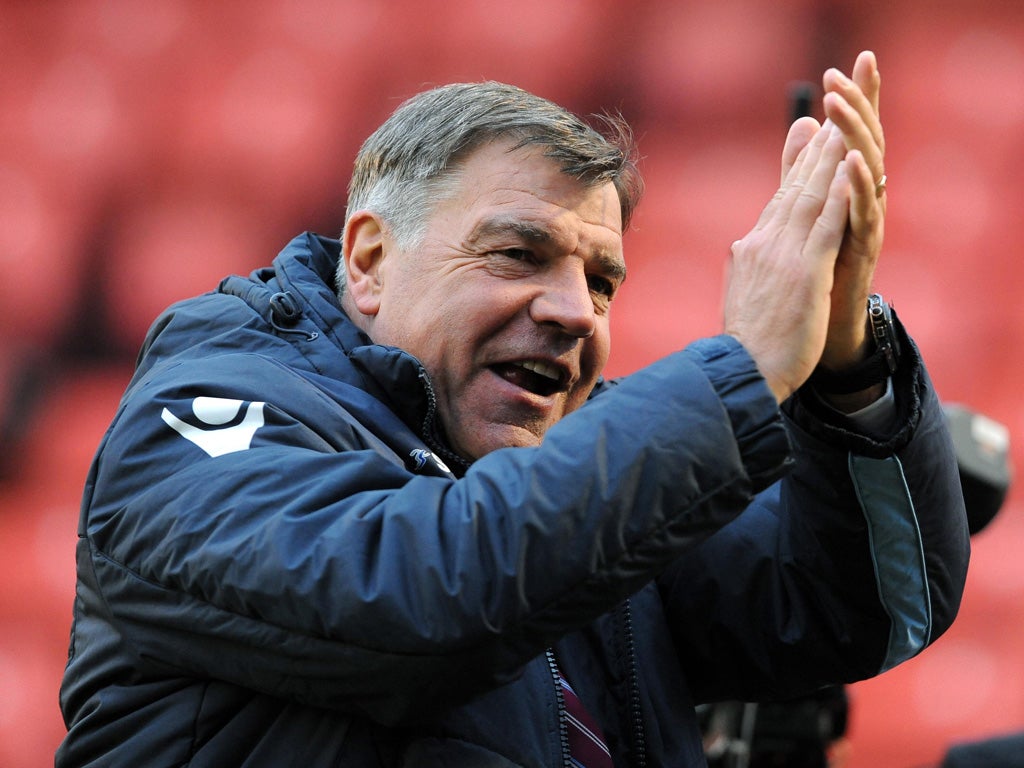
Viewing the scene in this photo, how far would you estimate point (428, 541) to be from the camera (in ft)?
4.35

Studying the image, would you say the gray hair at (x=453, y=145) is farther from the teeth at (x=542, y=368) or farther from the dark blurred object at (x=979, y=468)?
the dark blurred object at (x=979, y=468)

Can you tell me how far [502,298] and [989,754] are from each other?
0.85m

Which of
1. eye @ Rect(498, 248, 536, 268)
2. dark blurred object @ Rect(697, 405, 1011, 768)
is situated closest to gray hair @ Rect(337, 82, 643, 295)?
eye @ Rect(498, 248, 536, 268)

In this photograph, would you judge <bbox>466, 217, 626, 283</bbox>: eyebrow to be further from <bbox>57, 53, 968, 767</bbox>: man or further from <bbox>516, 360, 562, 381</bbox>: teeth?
<bbox>516, 360, 562, 381</bbox>: teeth

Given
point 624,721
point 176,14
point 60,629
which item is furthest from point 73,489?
point 624,721

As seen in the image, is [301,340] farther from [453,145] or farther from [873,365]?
[873,365]

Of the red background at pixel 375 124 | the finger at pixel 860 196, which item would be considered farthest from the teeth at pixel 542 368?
the red background at pixel 375 124

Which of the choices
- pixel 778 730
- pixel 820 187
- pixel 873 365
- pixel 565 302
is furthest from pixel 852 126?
pixel 778 730

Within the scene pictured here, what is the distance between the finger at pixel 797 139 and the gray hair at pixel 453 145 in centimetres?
33

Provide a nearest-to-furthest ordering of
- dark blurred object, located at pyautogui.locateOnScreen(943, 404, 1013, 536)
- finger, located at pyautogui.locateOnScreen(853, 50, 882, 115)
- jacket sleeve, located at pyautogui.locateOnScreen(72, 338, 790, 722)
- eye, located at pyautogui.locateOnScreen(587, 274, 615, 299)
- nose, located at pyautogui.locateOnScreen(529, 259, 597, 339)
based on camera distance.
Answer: jacket sleeve, located at pyautogui.locateOnScreen(72, 338, 790, 722) < finger, located at pyautogui.locateOnScreen(853, 50, 882, 115) < nose, located at pyautogui.locateOnScreen(529, 259, 597, 339) < eye, located at pyautogui.locateOnScreen(587, 274, 615, 299) < dark blurred object, located at pyautogui.locateOnScreen(943, 404, 1013, 536)

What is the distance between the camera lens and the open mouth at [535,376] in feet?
6.12

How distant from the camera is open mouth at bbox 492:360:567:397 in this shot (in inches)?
73.4

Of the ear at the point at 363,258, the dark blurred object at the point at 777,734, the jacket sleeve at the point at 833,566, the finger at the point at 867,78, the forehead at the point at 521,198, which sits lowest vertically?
→ the dark blurred object at the point at 777,734

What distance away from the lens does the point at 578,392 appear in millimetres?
1946
